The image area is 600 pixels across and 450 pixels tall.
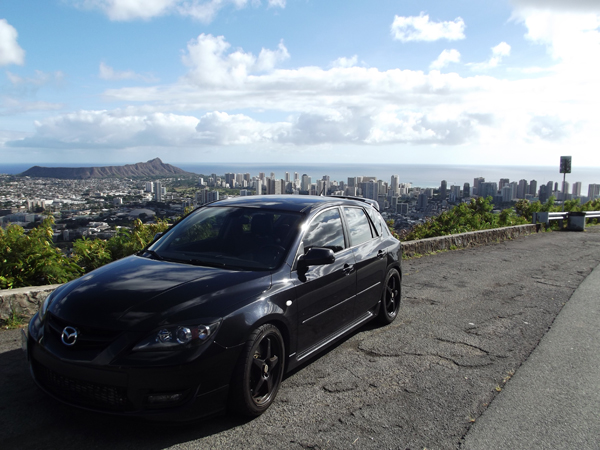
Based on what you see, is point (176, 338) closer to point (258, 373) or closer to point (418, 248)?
point (258, 373)

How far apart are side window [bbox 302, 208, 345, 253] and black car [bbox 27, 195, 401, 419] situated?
16 millimetres

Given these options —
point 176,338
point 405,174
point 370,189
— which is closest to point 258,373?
point 176,338

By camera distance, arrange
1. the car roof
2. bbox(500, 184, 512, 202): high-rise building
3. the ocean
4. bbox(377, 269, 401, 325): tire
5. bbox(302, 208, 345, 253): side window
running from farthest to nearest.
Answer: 1. the ocean
2. bbox(500, 184, 512, 202): high-rise building
3. bbox(377, 269, 401, 325): tire
4. the car roof
5. bbox(302, 208, 345, 253): side window

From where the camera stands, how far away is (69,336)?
3.28m

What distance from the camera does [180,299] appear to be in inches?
136

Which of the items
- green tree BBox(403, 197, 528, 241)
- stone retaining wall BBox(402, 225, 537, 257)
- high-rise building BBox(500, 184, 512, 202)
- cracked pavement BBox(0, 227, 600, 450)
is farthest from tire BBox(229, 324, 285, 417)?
high-rise building BBox(500, 184, 512, 202)

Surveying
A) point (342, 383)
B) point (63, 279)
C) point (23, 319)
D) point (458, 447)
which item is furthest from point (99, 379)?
point (63, 279)

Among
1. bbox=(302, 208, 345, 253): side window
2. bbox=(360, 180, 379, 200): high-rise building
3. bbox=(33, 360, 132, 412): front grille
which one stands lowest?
bbox=(33, 360, 132, 412): front grille

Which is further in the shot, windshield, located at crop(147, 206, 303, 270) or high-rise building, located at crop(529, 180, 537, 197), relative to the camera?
high-rise building, located at crop(529, 180, 537, 197)

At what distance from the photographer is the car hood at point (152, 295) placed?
10.8 feet

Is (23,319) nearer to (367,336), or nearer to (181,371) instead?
(181,371)

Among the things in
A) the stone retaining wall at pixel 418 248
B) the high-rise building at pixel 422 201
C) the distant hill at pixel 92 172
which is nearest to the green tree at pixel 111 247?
the stone retaining wall at pixel 418 248

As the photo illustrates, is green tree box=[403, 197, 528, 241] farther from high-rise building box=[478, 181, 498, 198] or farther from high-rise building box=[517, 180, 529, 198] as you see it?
high-rise building box=[517, 180, 529, 198]

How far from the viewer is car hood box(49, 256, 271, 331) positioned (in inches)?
129
